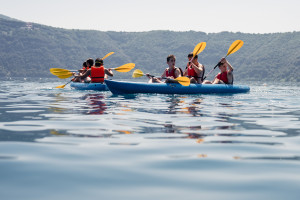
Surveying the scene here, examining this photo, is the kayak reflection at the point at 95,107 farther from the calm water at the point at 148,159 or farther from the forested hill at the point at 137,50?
the forested hill at the point at 137,50

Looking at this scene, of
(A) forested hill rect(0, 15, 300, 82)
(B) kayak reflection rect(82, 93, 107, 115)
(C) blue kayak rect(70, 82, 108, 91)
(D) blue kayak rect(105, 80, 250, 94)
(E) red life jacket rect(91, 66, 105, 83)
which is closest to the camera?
(B) kayak reflection rect(82, 93, 107, 115)

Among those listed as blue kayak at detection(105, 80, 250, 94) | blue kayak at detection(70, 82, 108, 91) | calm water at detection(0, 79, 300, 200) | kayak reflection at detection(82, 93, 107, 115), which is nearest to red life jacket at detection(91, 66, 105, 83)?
blue kayak at detection(70, 82, 108, 91)

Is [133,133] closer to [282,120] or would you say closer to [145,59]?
[282,120]

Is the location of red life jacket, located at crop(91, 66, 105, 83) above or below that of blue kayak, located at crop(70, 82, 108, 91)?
above

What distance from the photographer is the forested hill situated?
97.3 m

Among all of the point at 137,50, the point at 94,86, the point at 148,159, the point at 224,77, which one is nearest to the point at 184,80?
the point at 224,77

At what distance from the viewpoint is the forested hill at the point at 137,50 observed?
97312 mm

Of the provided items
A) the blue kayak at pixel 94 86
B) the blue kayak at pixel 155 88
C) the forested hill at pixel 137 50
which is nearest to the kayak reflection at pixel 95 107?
the blue kayak at pixel 155 88

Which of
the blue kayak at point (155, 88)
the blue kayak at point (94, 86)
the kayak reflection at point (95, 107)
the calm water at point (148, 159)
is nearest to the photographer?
the calm water at point (148, 159)

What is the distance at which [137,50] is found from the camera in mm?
136375

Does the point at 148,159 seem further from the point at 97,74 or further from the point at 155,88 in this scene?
the point at 97,74

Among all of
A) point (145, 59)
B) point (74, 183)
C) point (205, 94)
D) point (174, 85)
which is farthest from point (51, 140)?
point (145, 59)

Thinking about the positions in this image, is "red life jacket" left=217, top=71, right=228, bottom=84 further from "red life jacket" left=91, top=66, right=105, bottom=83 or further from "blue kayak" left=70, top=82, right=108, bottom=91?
"red life jacket" left=91, top=66, right=105, bottom=83

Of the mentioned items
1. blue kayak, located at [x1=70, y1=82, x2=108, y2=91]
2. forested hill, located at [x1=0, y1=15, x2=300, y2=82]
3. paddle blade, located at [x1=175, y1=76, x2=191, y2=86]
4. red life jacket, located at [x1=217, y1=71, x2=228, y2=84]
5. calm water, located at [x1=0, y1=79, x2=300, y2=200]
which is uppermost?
forested hill, located at [x1=0, y1=15, x2=300, y2=82]
